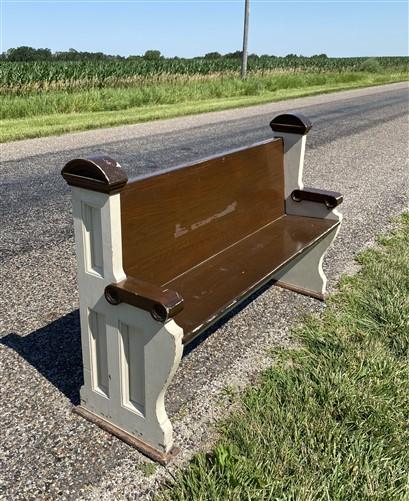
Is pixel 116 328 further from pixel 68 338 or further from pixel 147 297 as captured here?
pixel 68 338

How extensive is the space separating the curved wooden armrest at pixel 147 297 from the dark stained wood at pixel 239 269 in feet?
0.76

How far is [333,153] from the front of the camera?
10211mm

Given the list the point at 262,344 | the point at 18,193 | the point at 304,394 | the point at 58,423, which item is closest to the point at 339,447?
the point at 304,394

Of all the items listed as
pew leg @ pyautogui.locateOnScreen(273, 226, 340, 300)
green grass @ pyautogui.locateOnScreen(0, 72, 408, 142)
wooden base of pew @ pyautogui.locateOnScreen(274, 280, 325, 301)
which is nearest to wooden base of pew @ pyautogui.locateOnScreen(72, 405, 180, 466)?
pew leg @ pyautogui.locateOnScreen(273, 226, 340, 300)

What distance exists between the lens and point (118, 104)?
1542 centimetres

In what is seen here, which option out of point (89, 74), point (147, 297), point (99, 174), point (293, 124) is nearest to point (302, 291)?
point (293, 124)

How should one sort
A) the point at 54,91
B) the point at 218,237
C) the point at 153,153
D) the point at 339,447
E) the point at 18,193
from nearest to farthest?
the point at 339,447 → the point at 218,237 → the point at 18,193 → the point at 153,153 → the point at 54,91

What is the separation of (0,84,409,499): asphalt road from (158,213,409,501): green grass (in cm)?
20

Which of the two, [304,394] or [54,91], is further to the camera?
[54,91]

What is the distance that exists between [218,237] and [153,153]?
6.52 metres

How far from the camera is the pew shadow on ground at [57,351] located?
306 cm

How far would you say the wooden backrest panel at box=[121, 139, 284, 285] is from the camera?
267 cm

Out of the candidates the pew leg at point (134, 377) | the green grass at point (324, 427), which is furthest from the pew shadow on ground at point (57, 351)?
the green grass at point (324, 427)

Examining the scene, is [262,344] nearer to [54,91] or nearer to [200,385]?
[200,385]
